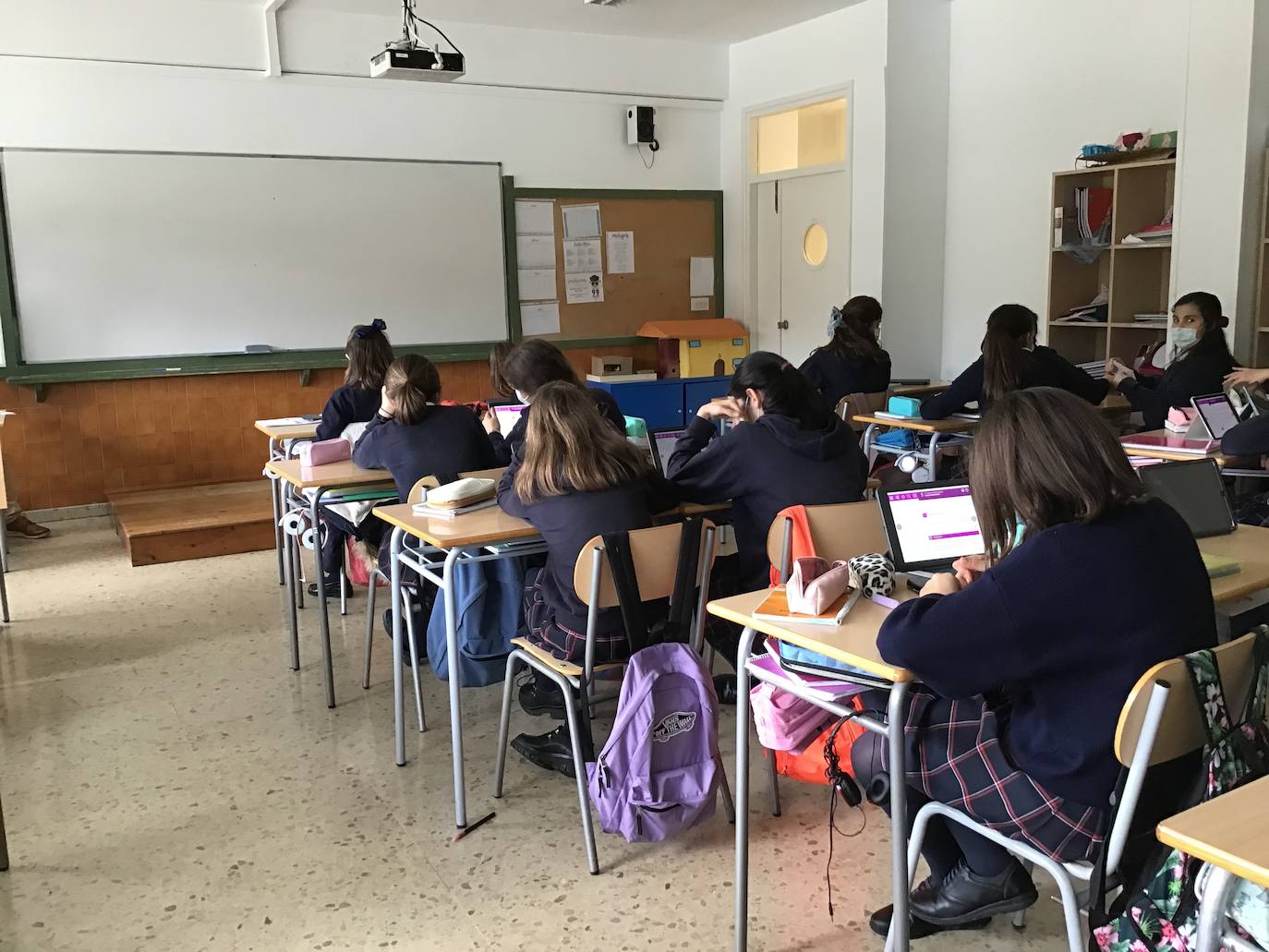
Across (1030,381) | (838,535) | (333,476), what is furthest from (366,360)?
(1030,381)

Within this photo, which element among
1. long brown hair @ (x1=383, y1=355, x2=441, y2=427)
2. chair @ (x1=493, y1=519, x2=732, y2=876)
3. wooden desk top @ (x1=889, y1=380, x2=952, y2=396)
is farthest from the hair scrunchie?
wooden desk top @ (x1=889, y1=380, x2=952, y2=396)

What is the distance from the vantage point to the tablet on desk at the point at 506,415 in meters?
4.46

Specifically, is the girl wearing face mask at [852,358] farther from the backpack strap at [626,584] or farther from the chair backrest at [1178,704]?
the chair backrest at [1178,704]

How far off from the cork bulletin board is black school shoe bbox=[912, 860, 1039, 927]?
6.22 metres

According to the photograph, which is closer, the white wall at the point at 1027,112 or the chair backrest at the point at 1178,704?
the chair backrest at the point at 1178,704

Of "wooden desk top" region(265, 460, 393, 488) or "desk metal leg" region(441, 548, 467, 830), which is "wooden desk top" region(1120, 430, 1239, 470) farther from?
"wooden desk top" region(265, 460, 393, 488)

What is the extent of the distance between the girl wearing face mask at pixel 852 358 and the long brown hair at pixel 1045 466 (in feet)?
13.5

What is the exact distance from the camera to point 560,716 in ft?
11.6

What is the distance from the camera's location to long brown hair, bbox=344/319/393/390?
15.8 feet

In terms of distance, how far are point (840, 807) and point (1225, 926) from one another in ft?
5.51

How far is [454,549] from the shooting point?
291 cm

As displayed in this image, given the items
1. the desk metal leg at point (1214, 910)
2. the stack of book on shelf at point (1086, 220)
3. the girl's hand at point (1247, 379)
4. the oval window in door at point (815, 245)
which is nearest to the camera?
the desk metal leg at point (1214, 910)

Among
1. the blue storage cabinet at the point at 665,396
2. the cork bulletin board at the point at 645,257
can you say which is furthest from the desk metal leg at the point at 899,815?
the cork bulletin board at the point at 645,257

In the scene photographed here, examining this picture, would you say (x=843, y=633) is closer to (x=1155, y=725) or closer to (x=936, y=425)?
(x=1155, y=725)
